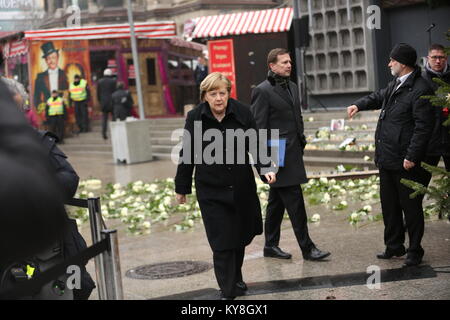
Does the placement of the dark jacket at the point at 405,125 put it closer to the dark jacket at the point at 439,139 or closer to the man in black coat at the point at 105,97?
the dark jacket at the point at 439,139

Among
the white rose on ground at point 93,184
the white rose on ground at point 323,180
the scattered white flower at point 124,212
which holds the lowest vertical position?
the white rose on ground at point 93,184

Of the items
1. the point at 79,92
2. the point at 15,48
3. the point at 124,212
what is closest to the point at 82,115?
the point at 79,92

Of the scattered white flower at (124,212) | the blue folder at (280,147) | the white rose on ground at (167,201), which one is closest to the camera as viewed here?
the blue folder at (280,147)

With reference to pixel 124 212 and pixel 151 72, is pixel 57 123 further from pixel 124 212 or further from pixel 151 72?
pixel 124 212

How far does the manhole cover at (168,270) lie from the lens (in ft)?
24.7

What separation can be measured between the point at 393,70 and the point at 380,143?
652 mm

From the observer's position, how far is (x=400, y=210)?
743cm

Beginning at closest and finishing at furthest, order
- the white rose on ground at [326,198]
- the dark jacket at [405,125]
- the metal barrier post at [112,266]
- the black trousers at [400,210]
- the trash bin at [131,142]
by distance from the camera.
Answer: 1. the metal barrier post at [112,266]
2. the dark jacket at [405,125]
3. the black trousers at [400,210]
4. the white rose on ground at [326,198]
5. the trash bin at [131,142]

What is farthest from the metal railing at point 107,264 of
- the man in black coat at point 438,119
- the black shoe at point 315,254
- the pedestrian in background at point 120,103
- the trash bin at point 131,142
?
the pedestrian in background at point 120,103

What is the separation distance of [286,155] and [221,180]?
1.59 meters

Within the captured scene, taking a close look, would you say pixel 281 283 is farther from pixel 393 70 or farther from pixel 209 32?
pixel 209 32

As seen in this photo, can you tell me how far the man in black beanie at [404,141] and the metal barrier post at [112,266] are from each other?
4147 mm

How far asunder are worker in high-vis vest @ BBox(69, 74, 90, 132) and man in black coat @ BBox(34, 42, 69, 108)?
794mm

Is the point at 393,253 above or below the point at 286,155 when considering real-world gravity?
below
